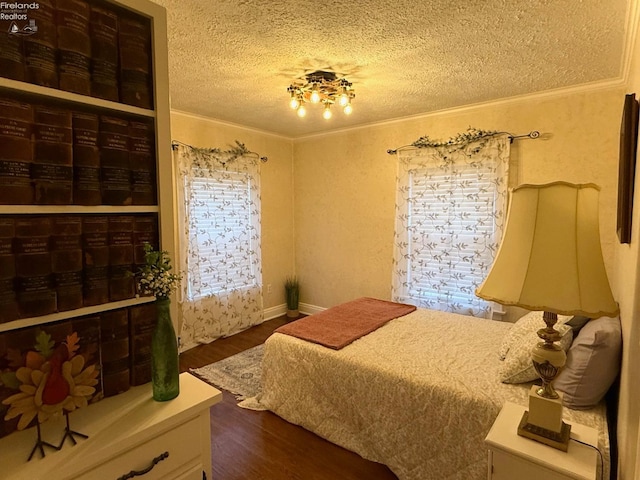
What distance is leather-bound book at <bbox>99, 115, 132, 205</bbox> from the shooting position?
1103 mm

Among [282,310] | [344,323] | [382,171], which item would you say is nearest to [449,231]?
[382,171]

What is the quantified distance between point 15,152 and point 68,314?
1.58 ft

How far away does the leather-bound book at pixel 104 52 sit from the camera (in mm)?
1062

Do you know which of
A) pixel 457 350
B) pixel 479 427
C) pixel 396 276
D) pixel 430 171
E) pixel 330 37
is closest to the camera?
pixel 479 427

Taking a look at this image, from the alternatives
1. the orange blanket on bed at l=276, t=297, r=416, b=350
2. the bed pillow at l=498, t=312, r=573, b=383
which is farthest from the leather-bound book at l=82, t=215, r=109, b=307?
the bed pillow at l=498, t=312, r=573, b=383

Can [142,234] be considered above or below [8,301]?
above

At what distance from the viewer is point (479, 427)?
1751mm

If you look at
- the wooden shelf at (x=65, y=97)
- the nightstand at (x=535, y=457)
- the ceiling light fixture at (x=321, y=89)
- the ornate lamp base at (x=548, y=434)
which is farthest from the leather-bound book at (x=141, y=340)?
the ceiling light fixture at (x=321, y=89)

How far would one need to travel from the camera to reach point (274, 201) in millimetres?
4801

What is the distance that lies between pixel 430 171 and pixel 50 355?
3567 mm

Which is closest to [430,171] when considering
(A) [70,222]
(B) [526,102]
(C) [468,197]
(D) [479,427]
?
(C) [468,197]

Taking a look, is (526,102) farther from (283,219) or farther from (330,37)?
(283,219)

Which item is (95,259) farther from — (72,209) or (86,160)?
(86,160)

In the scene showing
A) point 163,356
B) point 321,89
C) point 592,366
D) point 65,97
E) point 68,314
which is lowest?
point 592,366
